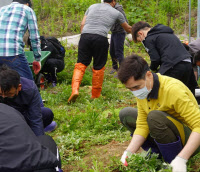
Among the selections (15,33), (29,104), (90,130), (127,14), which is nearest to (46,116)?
(90,130)

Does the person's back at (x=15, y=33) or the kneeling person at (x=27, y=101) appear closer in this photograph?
the kneeling person at (x=27, y=101)

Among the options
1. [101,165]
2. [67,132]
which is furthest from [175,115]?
[67,132]

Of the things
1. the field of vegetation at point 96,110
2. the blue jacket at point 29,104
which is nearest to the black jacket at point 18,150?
the field of vegetation at point 96,110

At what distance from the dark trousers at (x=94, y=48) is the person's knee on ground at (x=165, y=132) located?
9.61ft

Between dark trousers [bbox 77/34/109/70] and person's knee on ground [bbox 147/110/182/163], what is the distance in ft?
9.61

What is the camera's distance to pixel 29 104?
367 cm

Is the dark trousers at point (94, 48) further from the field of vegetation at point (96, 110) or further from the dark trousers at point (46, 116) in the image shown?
the dark trousers at point (46, 116)

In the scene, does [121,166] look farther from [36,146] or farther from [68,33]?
[68,33]

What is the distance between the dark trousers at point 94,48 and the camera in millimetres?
5594

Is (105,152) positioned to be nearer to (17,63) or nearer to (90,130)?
(90,130)

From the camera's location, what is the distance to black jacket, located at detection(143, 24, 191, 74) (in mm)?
4355

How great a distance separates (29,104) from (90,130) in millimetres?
942

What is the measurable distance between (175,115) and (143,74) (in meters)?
0.46

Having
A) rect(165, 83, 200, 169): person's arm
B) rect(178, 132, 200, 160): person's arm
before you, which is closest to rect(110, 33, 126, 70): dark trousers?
rect(165, 83, 200, 169): person's arm
